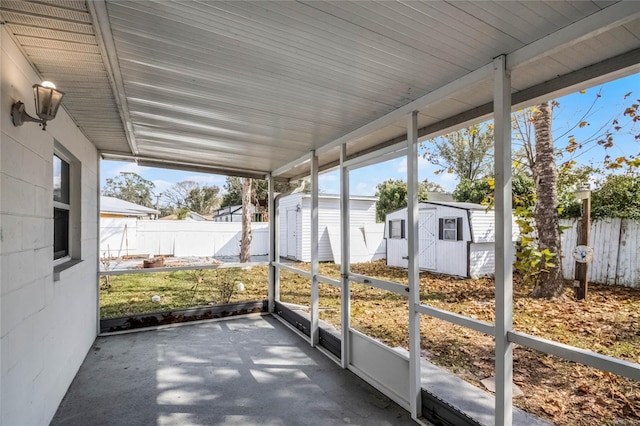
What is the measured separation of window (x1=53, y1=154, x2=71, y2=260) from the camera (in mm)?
2922

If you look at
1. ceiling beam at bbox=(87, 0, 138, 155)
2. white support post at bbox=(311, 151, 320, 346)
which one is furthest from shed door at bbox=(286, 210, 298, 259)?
ceiling beam at bbox=(87, 0, 138, 155)

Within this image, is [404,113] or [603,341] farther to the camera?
[603,341]

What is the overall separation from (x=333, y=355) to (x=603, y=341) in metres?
2.72

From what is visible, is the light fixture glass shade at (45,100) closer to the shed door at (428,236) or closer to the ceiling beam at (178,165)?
the ceiling beam at (178,165)

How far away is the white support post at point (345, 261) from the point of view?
3.38 metres

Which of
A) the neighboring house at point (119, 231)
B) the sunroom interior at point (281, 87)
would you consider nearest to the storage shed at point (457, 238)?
the sunroom interior at point (281, 87)

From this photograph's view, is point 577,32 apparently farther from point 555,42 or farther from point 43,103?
point 43,103

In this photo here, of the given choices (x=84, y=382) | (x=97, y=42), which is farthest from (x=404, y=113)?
(x=84, y=382)

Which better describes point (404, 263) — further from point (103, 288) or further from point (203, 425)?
point (103, 288)

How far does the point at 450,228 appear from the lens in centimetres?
679

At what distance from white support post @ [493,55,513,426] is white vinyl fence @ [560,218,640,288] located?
242cm

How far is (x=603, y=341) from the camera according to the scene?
3.18 metres

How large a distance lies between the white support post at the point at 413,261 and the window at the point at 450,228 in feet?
14.8

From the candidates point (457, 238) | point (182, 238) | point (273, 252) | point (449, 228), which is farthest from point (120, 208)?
point (457, 238)
